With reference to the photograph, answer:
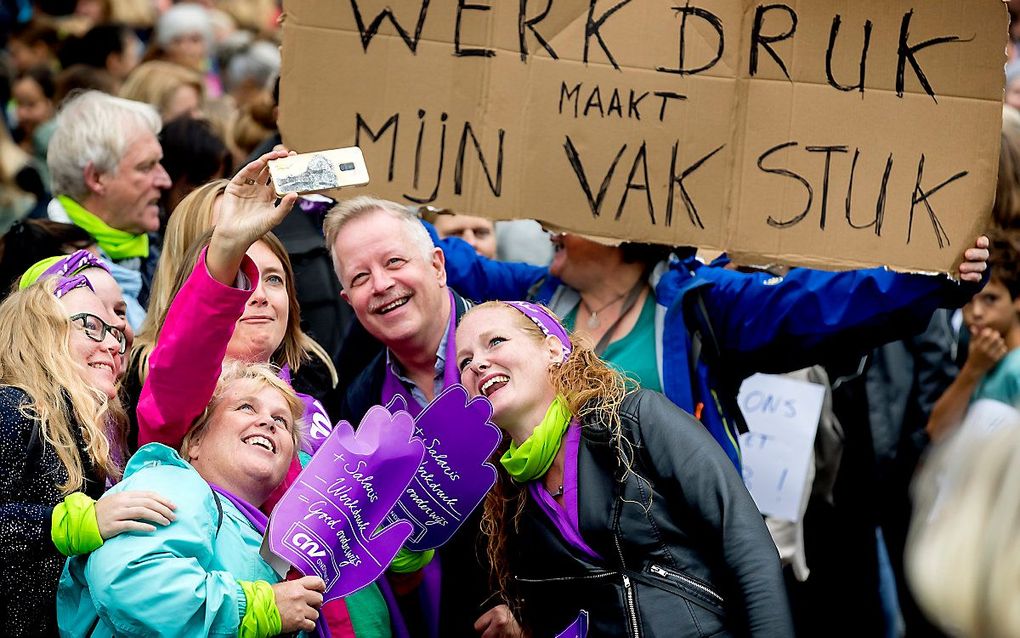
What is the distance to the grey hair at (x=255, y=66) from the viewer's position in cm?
788

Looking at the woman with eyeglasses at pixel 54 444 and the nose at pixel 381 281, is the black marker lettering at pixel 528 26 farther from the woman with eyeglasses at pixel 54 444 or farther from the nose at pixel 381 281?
A: the woman with eyeglasses at pixel 54 444

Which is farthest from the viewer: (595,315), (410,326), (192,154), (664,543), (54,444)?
(192,154)

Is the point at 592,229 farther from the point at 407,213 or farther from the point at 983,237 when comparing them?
the point at 983,237

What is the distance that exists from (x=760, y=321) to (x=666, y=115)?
63 cm

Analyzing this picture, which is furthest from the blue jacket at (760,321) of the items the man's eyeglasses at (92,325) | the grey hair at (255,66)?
the grey hair at (255,66)

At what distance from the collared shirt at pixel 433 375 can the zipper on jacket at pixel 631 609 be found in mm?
904

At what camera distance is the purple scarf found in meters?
3.44

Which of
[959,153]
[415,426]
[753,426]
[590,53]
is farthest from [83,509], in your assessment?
[753,426]

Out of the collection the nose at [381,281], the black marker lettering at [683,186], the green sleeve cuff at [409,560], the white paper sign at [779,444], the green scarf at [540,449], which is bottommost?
the white paper sign at [779,444]

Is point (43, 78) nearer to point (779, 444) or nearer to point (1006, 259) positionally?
point (779, 444)

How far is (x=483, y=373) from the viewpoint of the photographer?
141 inches

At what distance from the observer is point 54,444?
129 inches

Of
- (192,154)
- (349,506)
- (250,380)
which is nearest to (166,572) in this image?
(349,506)

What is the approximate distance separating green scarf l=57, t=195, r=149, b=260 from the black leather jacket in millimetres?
2156
